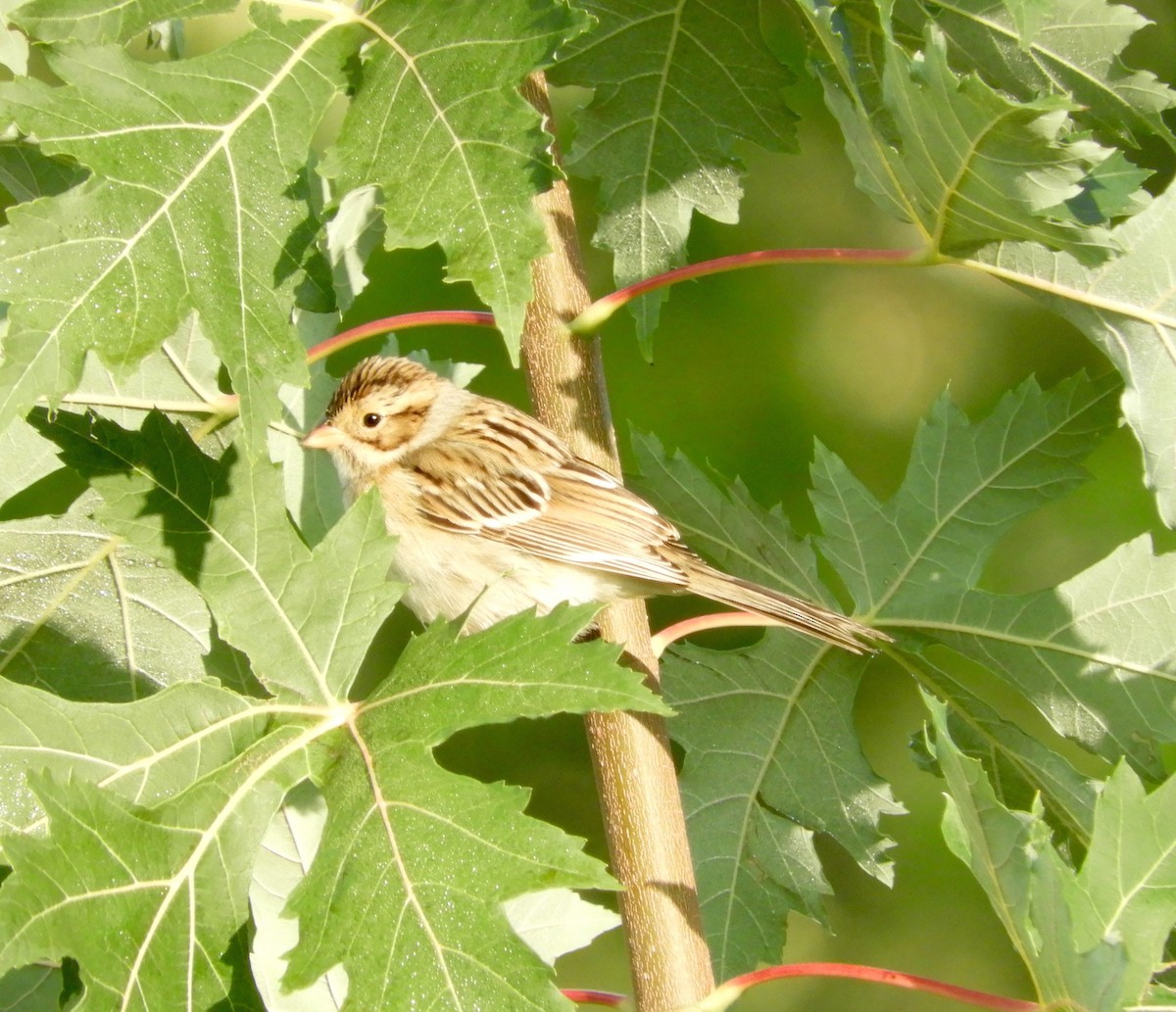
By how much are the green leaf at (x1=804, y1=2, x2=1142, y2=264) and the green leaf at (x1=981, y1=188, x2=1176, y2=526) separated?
137mm

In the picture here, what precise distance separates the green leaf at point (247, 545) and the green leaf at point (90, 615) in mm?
329

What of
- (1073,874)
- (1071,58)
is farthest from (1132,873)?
(1071,58)

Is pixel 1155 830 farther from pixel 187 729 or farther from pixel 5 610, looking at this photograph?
pixel 5 610

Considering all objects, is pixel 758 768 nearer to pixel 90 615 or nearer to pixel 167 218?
pixel 90 615

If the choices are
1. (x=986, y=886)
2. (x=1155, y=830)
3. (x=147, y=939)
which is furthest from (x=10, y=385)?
(x=1155, y=830)

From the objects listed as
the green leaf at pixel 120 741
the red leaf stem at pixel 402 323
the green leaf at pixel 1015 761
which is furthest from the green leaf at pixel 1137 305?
the green leaf at pixel 120 741

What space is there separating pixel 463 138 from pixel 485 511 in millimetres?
1297

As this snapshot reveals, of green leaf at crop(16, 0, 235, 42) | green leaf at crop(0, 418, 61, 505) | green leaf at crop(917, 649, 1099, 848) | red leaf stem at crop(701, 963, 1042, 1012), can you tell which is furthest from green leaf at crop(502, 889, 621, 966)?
green leaf at crop(16, 0, 235, 42)

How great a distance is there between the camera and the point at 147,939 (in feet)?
4.52

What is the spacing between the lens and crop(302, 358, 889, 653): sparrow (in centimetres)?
246

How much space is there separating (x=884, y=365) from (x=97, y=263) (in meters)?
2.81

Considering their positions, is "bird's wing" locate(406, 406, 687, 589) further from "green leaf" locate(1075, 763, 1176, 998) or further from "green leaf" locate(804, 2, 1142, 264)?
"green leaf" locate(1075, 763, 1176, 998)

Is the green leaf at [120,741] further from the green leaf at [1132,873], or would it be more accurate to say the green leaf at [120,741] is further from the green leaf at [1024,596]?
the green leaf at [1024,596]

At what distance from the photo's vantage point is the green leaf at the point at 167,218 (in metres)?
1.38
